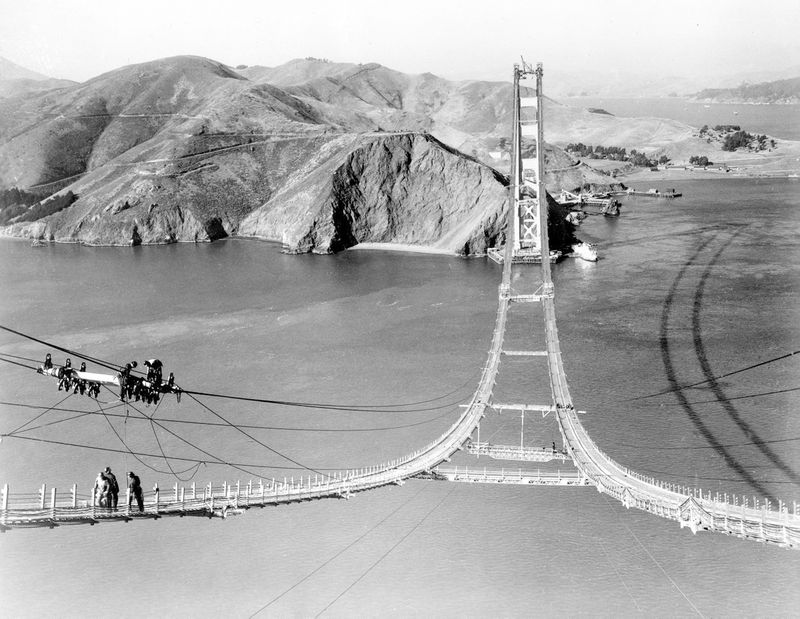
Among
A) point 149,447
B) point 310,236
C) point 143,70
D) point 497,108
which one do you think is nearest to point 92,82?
point 143,70

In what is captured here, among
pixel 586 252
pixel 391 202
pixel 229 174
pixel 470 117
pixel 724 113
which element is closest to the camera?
pixel 586 252

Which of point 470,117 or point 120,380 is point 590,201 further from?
point 120,380

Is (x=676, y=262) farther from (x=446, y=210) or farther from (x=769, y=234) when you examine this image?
(x=446, y=210)

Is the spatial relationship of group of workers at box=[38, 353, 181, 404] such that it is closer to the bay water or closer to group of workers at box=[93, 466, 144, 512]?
group of workers at box=[93, 466, 144, 512]

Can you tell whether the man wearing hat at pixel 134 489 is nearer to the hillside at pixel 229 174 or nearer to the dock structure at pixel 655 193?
the hillside at pixel 229 174

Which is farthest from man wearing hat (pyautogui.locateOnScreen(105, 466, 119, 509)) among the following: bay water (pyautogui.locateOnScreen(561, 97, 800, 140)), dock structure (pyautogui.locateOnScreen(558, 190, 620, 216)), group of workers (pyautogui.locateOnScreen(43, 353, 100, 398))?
bay water (pyautogui.locateOnScreen(561, 97, 800, 140))

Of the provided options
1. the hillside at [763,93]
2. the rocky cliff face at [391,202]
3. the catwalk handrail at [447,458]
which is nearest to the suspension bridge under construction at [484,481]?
the catwalk handrail at [447,458]

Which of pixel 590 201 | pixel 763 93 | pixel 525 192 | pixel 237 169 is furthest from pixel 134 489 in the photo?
pixel 763 93
